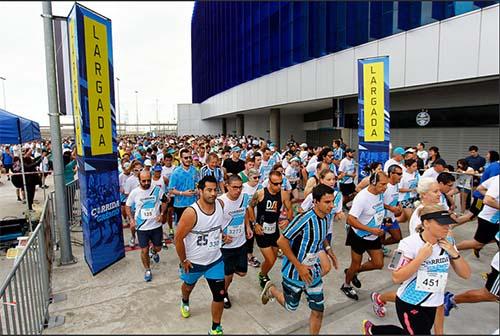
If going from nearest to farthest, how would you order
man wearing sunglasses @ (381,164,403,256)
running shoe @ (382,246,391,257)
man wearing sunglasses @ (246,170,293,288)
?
man wearing sunglasses @ (246,170,293,288), man wearing sunglasses @ (381,164,403,256), running shoe @ (382,246,391,257)

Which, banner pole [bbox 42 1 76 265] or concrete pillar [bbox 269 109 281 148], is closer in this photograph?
banner pole [bbox 42 1 76 265]

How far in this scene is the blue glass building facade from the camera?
41.4ft

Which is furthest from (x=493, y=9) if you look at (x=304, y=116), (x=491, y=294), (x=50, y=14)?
(x=304, y=116)

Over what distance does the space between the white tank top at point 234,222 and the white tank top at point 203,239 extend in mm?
622

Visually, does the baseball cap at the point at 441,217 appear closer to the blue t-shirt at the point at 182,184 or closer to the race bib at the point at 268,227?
the race bib at the point at 268,227

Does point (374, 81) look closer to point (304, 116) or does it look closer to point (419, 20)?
point (419, 20)

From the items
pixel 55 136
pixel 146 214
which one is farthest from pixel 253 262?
pixel 55 136

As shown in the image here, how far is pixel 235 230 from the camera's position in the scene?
4625 millimetres

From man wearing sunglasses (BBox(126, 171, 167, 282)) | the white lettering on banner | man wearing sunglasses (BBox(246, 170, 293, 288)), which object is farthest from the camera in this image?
the white lettering on banner

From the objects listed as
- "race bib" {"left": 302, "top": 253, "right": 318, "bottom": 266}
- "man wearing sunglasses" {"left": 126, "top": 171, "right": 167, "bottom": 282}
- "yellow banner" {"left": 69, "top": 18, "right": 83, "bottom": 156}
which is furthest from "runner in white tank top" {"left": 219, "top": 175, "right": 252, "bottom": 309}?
"yellow banner" {"left": 69, "top": 18, "right": 83, "bottom": 156}

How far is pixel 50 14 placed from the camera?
228 inches

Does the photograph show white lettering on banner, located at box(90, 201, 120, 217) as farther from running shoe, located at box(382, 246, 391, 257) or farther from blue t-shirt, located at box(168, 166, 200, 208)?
running shoe, located at box(382, 246, 391, 257)

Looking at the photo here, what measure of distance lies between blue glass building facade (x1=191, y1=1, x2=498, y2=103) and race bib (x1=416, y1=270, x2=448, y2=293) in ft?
35.8

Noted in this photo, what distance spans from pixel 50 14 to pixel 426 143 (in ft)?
52.7
